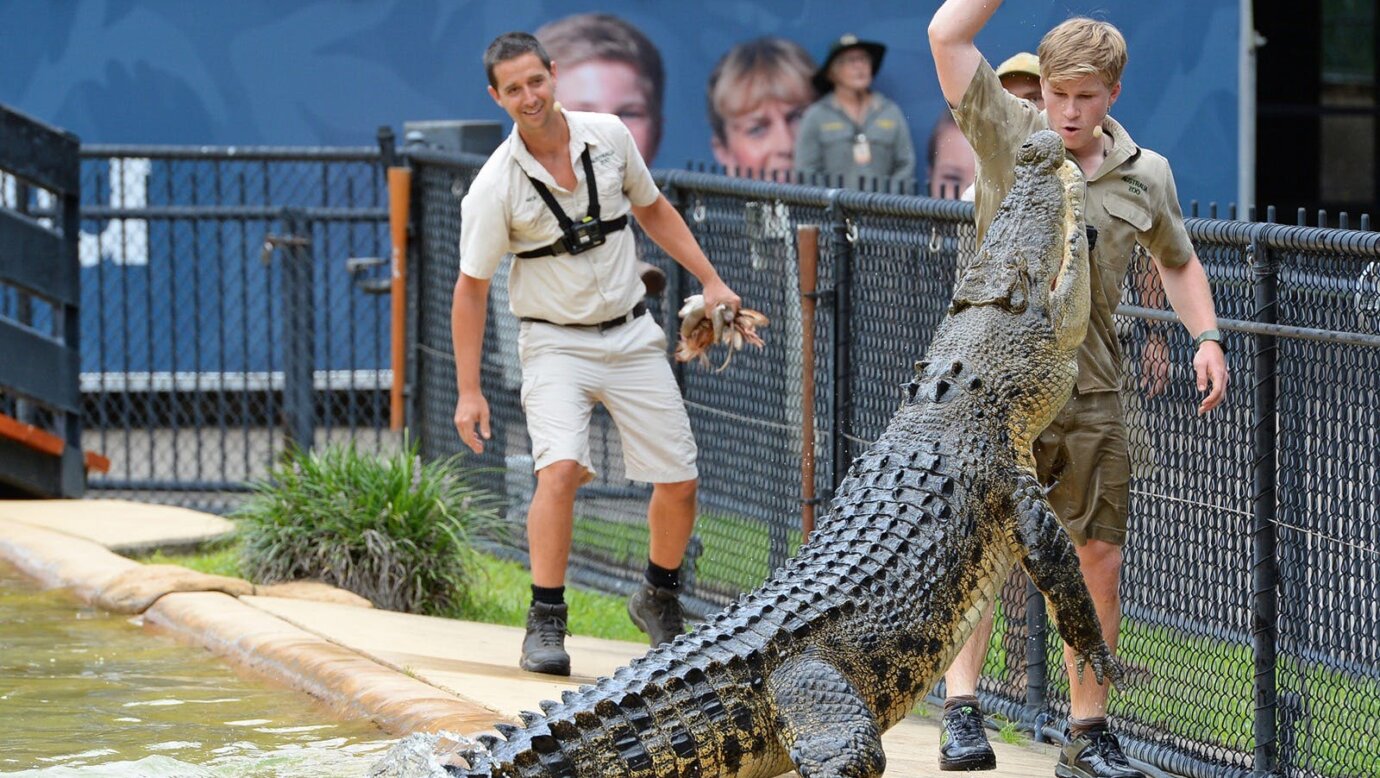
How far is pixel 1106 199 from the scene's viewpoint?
4539 mm

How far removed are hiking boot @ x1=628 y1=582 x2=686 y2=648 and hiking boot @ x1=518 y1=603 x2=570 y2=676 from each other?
0.40m

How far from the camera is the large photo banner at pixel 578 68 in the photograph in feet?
36.2

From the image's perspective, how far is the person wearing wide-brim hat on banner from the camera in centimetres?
1147

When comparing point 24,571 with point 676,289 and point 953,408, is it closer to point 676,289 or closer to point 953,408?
point 676,289

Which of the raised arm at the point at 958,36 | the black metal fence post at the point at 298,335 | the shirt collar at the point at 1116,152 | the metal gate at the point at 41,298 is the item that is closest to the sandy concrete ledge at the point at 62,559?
the metal gate at the point at 41,298

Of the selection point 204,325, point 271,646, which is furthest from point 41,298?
point 271,646

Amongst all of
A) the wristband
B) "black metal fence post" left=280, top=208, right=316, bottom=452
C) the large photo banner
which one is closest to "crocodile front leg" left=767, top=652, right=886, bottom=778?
the wristband

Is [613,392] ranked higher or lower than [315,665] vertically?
higher

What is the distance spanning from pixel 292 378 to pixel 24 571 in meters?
2.12

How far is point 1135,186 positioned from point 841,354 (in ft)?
5.87

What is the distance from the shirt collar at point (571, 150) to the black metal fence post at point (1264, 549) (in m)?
2.21

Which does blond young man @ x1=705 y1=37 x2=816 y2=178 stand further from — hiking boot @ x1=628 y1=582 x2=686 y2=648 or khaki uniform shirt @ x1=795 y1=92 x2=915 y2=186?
hiking boot @ x1=628 y1=582 x2=686 y2=648

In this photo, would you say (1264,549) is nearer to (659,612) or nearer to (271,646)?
(659,612)

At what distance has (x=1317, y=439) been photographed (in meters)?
4.61
